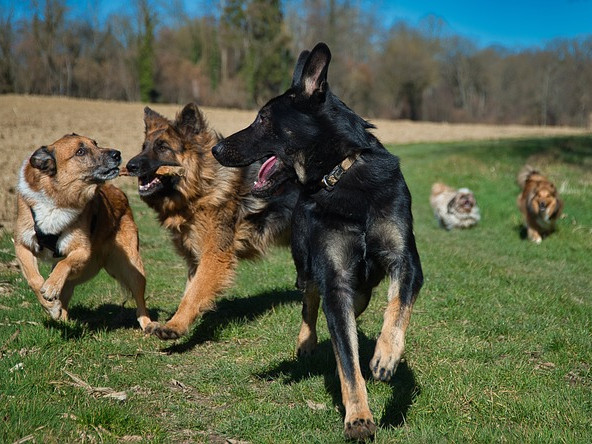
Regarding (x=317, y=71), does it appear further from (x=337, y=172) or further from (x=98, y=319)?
(x=98, y=319)

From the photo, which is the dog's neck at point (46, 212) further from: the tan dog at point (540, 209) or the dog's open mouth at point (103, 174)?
the tan dog at point (540, 209)

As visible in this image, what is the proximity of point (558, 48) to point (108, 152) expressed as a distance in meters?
74.2

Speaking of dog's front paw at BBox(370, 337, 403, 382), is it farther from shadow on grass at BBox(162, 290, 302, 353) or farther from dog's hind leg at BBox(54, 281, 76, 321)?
dog's hind leg at BBox(54, 281, 76, 321)

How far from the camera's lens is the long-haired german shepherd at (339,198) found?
398 cm

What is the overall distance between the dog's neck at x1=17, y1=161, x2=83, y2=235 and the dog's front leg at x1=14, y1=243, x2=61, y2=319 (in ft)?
0.97

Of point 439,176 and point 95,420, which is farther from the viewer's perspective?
point 439,176

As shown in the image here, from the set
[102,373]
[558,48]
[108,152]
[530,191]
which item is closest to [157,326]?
[102,373]

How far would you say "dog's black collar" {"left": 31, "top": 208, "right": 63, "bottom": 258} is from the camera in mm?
5602

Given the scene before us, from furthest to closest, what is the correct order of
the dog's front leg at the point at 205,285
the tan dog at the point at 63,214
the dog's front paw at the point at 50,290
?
the dog's front leg at the point at 205,285 → the tan dog at the point at 63,214 → the dog's front paw at the point at 50,290

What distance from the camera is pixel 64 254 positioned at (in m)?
5.73

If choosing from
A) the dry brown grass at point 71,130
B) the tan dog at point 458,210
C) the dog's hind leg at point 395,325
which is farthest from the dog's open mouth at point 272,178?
the tan dog at point 458,210

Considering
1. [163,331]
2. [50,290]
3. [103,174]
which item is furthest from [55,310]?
[103,174]

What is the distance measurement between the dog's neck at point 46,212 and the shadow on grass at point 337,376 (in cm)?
241

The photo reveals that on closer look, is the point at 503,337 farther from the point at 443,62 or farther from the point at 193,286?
the point at 443,62
